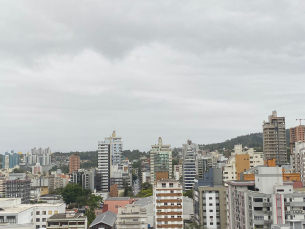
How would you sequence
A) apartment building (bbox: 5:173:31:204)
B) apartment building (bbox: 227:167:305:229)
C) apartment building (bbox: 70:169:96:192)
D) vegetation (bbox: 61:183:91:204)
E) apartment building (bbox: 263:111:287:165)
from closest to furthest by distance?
1. apartment building (bbox: 227:167:305:229)
2. apartment building (bbox: 5:173:31:204)
3. vegetation (bbox: 61:183:91:204)
4. apartment building (bbox: 263:111:287:165)
5. apartment building (bbox: 70:169:96:192)

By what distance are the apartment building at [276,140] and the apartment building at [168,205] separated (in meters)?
54.9

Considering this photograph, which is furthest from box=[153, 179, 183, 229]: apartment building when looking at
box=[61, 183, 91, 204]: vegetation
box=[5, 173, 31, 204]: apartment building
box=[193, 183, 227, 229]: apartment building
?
box=[5, 173, 31, 204]: apartment building

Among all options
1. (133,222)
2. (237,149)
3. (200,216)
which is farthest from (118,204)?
(237,149)

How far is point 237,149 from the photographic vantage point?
93188 millimetres

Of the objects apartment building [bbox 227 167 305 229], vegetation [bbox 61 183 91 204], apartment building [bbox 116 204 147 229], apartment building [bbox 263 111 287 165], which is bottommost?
vegetation [bbox 61 183 91 204]

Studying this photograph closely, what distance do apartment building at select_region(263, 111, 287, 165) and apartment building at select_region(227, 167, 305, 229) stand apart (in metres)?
57.4

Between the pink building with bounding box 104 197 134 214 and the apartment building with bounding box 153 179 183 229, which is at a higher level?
the apartment building with bounding box 153 179 183 229

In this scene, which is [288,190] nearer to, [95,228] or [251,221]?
[251,221]

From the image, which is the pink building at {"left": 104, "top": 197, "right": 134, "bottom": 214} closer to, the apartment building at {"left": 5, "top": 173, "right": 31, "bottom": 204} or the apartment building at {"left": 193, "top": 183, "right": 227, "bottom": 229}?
the apartment building at {"left": 193, "top": 183, "right": 227, "bottom": 229}

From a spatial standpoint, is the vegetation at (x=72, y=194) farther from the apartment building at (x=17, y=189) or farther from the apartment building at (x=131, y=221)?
the apartment building at (x=131, y=221)

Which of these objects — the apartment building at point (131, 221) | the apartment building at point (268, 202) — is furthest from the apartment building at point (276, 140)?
the apartment building at point (131, 221)

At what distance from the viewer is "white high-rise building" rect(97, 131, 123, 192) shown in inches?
4052

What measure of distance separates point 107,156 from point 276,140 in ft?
157

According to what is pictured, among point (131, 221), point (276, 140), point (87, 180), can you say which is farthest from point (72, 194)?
point (276, 140)
